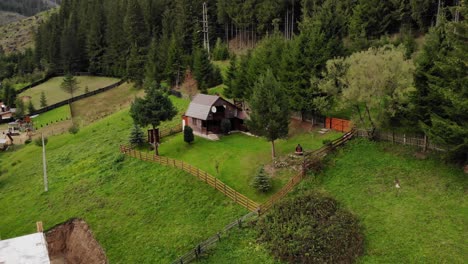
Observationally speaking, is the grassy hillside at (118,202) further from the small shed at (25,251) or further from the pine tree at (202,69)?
the pine tree at (202,69)

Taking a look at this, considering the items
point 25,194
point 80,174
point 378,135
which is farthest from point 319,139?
point 25,194

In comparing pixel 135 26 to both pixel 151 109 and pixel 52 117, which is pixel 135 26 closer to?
pixel 52 117

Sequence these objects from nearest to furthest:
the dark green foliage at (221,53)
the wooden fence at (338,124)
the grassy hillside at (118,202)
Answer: the grassy hillside at (118,202) < the wooden fence at (338,124) < the dark green foliage at (221,53)

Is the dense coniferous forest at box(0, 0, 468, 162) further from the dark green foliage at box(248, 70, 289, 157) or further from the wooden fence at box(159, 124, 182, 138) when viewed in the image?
the wooden fence at box(159, 124, 182, 138)

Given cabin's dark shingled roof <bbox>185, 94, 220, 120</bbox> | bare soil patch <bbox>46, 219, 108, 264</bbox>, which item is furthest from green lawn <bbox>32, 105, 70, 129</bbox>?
bare soil patch <bbox>46, 219, 108, 264</bbox>

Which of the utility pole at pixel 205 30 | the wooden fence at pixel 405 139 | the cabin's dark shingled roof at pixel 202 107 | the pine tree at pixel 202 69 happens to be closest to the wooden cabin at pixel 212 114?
the cabin's dark shingled roof at pixel 202 107

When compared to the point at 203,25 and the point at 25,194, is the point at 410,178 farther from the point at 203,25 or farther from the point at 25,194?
the point at 203,25

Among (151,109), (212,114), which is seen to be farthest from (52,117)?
(212,114)
